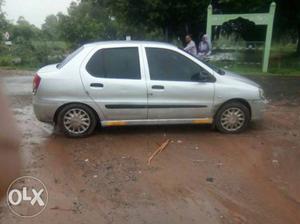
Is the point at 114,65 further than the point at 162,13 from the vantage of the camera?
No

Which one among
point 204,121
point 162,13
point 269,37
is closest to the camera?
point 204,121

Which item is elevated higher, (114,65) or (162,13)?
(162,13)

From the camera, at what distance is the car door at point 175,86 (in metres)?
6.60

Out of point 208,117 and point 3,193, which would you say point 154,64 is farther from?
point 3,193

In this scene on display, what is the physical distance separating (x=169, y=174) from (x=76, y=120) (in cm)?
224

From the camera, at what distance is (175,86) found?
662 cm

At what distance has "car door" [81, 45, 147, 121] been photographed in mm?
6500

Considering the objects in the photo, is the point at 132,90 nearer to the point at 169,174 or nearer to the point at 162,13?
the point at 169,174

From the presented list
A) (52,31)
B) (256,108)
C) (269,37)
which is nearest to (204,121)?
(256,108)

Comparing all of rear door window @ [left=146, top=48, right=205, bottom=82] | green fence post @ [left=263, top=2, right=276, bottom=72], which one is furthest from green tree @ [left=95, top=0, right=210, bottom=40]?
rear door window @ [left=146, top=48, right=205, bottom=82]

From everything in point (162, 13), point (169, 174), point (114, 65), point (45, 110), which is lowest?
point (169, 174)

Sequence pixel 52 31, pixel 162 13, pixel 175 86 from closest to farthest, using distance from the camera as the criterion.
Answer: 1. pixel 175 86
2. pixel 162 13
3. pixel 52 31

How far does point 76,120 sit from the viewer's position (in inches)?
261

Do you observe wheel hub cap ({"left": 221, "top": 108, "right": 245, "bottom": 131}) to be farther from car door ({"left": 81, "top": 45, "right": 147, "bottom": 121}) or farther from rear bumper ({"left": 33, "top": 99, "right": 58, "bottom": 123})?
rear bumper ({"left": 33, "top": 99, "right": 58, "bottom": 123})
